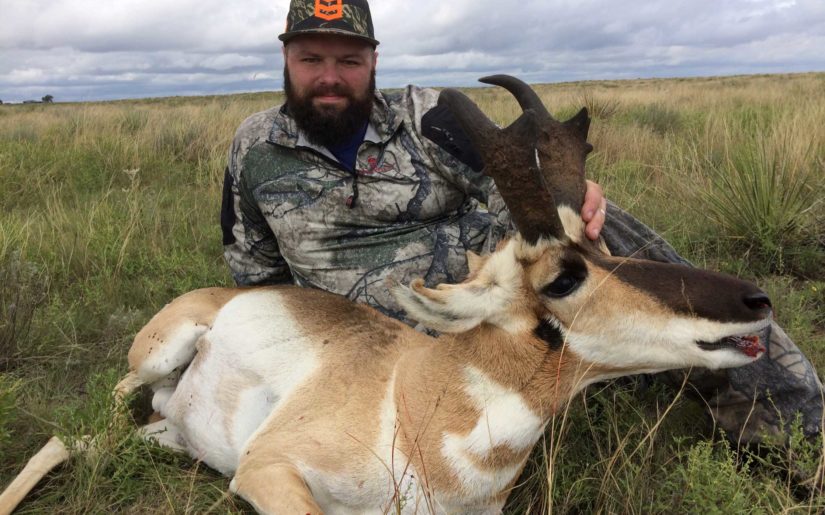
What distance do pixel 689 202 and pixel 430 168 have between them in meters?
3.27

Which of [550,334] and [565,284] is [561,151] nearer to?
[565,284]

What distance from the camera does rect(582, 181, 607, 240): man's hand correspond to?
302 centimetres

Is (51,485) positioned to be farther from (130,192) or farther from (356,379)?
(130,192)

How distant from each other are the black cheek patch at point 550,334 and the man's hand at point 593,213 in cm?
50

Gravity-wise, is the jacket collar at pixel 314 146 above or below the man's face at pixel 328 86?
below

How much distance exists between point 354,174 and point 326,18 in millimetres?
1072

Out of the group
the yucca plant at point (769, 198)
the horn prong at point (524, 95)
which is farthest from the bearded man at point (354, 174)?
the yucca plant at point (769, 198)

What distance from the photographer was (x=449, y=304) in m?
2.64

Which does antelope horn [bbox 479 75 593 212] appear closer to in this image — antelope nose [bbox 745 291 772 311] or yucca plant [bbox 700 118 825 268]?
antelope nose [bbox 745 291 772 311]

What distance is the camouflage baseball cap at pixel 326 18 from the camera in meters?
4.41

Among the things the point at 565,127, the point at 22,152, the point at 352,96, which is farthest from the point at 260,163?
the point at 22,152

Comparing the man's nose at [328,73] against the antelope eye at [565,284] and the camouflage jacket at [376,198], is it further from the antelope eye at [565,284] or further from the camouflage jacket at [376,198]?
the antelope eye at [565,284]

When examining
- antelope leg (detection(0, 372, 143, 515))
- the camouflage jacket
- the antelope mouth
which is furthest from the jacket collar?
the antelope mouth

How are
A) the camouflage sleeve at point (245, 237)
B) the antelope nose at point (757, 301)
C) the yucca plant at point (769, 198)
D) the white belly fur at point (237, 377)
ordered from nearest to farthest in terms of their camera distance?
the antelope nose at point (757, 301)
the white belly fur at point (237, 377)
the camouflage sleeve at point (245, 237)
the yucca plant at point (769, 198)
